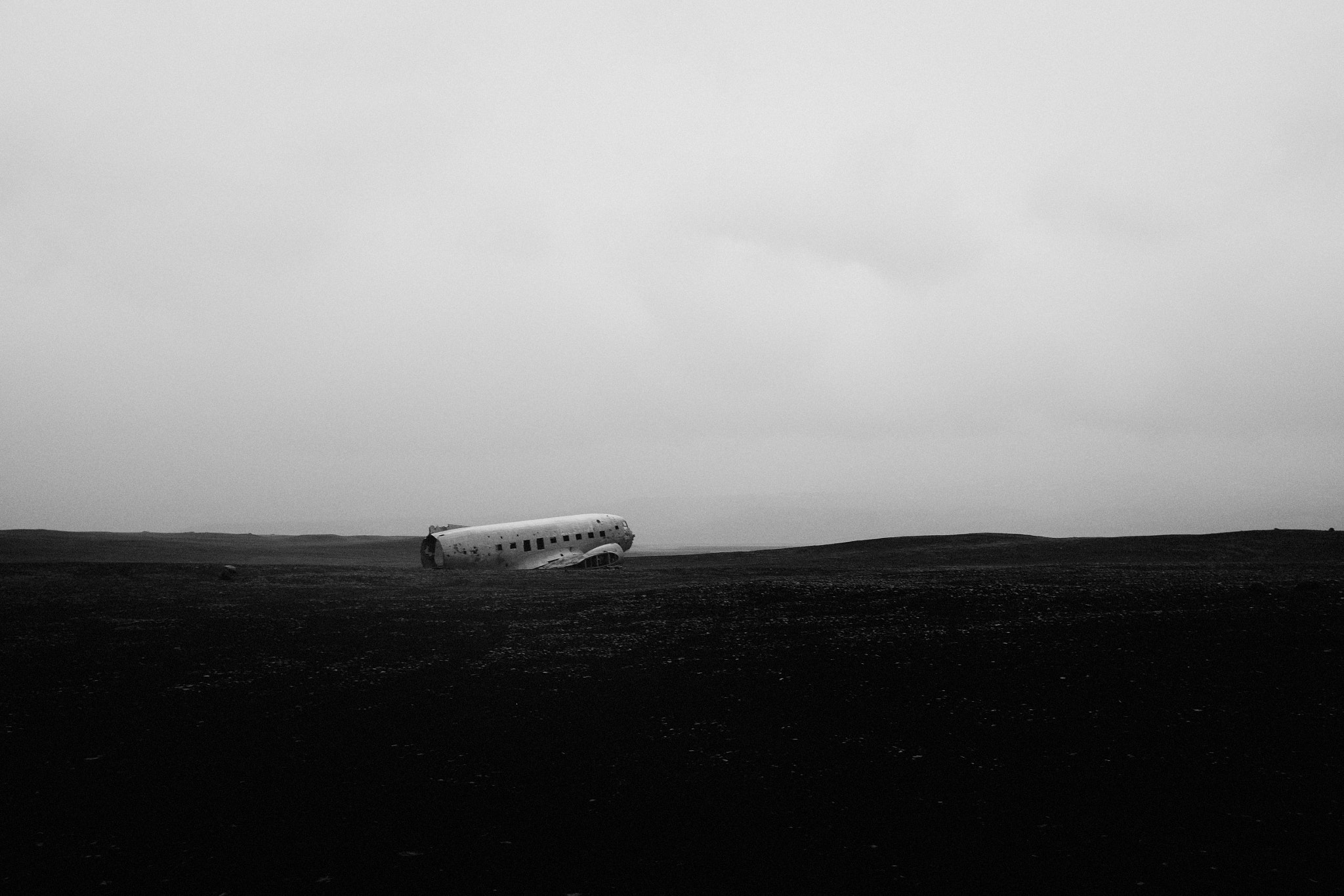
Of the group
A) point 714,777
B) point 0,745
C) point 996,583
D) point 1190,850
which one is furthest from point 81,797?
point 996,583

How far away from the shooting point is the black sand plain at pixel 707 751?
539 cm

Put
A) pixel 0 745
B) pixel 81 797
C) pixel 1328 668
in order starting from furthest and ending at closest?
pixel 1328 668 < pixel 0 745 < pixel 81 797

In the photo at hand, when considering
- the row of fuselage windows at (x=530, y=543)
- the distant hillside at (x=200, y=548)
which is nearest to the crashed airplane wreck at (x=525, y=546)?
the row of fuselage windows at (x=530, y=543)

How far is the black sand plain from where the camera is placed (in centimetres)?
539

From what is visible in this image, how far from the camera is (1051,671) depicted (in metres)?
9.94

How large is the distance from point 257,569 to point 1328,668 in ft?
128

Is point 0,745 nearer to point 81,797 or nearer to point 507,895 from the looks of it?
point 81,797

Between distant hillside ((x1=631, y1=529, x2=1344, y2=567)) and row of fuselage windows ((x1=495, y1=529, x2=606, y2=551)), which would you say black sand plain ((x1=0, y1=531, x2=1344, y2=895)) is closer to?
distant hillside ((x1=631, y1=529, x2=1344, y2=567))

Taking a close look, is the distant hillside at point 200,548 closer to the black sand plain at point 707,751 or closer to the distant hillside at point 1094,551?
the distant hillside at point 1094,551

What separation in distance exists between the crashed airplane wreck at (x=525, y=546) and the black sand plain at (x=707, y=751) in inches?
950

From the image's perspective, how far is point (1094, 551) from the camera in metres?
33.9

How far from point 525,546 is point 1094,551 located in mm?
31479

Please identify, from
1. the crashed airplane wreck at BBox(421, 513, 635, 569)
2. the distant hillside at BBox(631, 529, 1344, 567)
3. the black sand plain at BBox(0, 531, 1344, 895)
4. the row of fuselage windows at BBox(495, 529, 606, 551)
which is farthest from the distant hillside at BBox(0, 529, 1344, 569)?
the black sand plain at BBox(0, 531, 1344, 895)

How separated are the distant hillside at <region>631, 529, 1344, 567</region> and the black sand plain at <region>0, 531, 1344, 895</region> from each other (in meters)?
16.2
